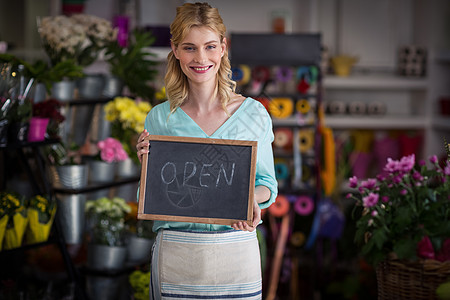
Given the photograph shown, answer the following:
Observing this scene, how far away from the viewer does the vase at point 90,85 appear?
11.2 ft

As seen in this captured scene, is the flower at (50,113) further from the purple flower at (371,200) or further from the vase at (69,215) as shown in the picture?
the purple flower at (371,200)

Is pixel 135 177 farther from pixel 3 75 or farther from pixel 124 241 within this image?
pixel 3 75

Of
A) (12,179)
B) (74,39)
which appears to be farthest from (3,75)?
(12,179)

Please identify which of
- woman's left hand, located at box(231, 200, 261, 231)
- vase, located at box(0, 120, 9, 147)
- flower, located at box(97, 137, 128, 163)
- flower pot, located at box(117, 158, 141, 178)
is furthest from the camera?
flower pot, located at box(117, 158, 141, 178)

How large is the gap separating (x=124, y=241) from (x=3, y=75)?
43.9 inches

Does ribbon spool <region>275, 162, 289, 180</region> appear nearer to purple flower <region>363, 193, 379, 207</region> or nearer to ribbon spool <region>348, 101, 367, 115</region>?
ribbon spool <region>348, 101, 367, 115</region>

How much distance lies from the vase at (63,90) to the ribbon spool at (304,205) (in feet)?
5.81

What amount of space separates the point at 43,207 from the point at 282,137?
1.95 metres

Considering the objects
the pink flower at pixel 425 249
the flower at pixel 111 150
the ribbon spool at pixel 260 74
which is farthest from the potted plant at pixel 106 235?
the pink flower at pixel 425 249

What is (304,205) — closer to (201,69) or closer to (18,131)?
(18,131)

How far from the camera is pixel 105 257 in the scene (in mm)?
3148

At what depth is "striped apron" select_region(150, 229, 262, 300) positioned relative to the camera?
178cm

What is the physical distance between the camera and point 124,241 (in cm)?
324

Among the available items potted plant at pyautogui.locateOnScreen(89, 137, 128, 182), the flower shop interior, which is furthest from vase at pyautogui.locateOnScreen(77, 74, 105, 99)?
potted plant at pyautogui.locateOnScreen(89, 137, 128, 182)
